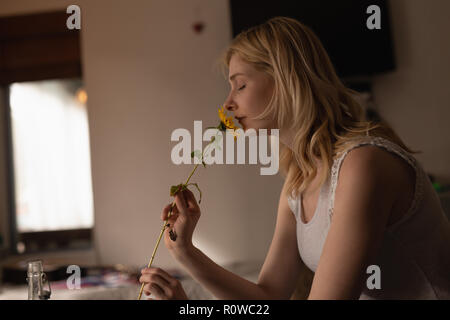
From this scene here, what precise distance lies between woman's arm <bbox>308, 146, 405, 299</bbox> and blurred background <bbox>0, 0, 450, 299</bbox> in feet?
3.90

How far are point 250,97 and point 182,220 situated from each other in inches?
11.4

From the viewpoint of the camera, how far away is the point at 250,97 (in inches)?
34.4

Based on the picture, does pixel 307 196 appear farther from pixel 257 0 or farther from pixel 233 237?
pixel 257 0

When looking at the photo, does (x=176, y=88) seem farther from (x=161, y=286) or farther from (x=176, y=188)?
(x=161, y=286)

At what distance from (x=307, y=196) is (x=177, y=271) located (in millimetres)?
1162

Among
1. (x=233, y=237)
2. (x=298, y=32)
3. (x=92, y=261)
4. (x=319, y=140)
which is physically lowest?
(x=92, y=261)

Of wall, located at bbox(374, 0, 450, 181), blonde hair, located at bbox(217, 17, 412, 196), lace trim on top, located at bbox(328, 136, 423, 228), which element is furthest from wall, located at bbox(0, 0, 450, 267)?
lace trim on top, located at bbox(328, 136, 423, 228)

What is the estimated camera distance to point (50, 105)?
271cm

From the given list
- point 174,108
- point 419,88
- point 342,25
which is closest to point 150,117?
point 174,108

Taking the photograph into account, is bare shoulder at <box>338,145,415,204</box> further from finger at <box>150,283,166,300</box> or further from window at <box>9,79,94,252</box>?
window at <box>9,79,94,252</box>

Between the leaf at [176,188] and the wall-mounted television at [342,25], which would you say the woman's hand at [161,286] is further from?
the wall-mounted television at [342,25]

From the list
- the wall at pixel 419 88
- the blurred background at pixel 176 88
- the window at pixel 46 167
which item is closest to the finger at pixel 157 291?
the blurred background at pixel 176 88

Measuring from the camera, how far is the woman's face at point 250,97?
34.4 inches
